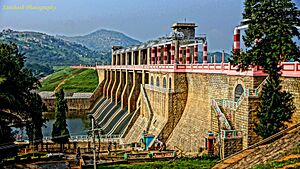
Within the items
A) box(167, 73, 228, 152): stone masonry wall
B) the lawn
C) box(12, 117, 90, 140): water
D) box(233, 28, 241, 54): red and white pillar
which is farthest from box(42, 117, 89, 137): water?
box(233, 28, 241, 54): red and white pillar

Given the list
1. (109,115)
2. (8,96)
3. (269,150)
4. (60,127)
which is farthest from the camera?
(109,115)

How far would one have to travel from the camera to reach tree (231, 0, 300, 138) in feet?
65.3

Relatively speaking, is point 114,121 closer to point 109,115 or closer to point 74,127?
point 109,115

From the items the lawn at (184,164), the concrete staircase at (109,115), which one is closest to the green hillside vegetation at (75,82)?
the concrete staircase at (109,115)

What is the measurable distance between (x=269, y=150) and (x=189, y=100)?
61.2 ft

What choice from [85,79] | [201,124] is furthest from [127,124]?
[85,79]

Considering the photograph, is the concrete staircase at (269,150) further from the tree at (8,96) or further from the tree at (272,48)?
the tree at (8,96)

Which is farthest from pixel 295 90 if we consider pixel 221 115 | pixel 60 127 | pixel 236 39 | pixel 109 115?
pixel 109 115

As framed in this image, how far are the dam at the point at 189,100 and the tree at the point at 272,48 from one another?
Result: 1014mm

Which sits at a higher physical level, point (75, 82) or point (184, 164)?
point (75, 82)

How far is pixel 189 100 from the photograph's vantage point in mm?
37094

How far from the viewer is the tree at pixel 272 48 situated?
1989cm

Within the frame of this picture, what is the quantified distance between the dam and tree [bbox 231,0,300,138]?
3.33 ft

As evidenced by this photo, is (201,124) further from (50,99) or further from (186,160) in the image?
(50,99)
